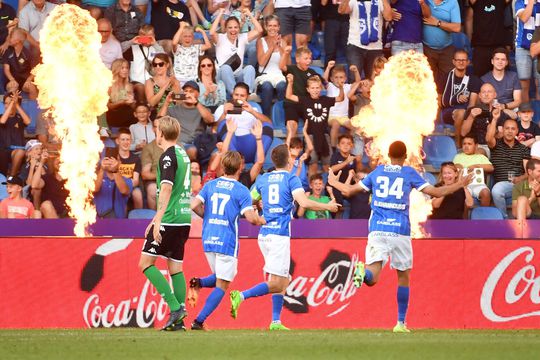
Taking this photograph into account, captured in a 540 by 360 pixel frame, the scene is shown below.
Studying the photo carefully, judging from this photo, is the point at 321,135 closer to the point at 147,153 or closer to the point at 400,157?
the point at 147,153

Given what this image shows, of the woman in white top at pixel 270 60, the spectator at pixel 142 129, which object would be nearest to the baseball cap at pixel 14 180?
the spectator at pixel 142 129

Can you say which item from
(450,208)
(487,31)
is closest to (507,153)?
(450,208)

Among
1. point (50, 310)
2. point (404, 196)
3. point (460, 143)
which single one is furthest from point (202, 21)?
point (404, 196)

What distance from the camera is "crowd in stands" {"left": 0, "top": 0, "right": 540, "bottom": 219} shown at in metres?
18.0

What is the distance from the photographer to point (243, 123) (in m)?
18.9

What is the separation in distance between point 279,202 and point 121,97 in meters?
6.60

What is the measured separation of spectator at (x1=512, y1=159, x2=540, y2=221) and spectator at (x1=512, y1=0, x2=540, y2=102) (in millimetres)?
2957

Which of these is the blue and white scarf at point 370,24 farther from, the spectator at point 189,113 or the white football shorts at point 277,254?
the white football shorts at point 277,254

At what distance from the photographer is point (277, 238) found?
43.2ft

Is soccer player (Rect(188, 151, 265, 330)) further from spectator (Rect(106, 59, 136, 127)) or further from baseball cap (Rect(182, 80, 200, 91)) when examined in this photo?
spectator (Rect(106, 59, 136, 127))

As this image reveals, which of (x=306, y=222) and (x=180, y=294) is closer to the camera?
(x=180, y=294)

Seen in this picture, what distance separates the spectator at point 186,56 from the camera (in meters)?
19.8

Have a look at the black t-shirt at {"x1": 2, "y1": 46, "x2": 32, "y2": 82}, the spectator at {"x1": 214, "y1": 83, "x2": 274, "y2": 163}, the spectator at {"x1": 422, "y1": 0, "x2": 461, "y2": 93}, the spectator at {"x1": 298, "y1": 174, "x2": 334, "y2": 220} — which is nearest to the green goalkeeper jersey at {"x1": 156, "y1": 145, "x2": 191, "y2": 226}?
the spectator at {"x1": 298, "y1": 174, "x2": 334, "y2": 220}

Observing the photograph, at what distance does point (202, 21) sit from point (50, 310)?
8.02m
